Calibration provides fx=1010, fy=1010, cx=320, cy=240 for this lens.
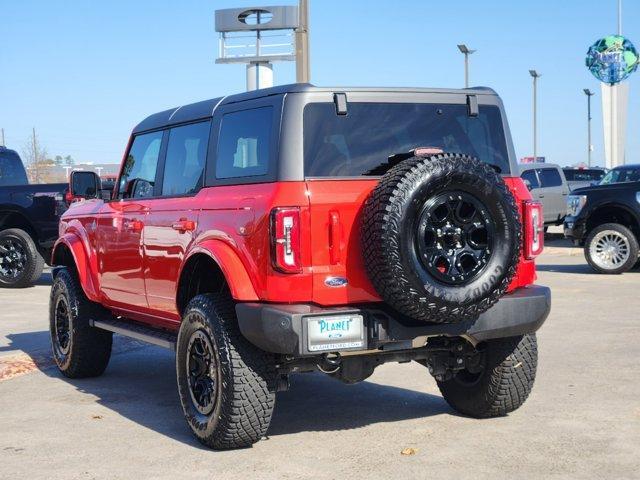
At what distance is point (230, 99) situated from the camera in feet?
20.4

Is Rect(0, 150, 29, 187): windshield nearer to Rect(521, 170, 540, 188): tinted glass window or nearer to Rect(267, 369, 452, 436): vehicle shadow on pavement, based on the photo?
Rect(267, 369, 452, 436): vehicle shadow on pavement

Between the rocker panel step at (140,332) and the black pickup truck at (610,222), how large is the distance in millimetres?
10390

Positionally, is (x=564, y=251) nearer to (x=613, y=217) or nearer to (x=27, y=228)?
(x=613, y=217)

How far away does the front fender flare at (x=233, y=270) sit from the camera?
5.46m

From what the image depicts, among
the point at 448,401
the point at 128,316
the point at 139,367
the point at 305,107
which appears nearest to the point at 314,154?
the point at 305,107

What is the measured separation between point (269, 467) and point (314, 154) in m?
1.70

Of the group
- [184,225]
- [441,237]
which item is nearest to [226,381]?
[184,225]

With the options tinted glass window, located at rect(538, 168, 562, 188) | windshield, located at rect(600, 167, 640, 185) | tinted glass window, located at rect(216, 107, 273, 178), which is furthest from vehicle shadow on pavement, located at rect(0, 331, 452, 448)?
tinted glass window, located at rect(538, 168, 562, 188)

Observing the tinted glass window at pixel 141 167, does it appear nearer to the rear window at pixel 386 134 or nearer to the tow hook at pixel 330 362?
the rear window at pixel 386 134

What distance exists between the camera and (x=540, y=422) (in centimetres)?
620

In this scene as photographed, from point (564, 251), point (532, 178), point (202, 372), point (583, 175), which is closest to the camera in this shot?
point (202, 372)

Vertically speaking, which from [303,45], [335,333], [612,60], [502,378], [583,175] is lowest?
[502,378]

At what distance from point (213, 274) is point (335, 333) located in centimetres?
131

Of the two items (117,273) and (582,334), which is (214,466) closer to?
(117,273)
